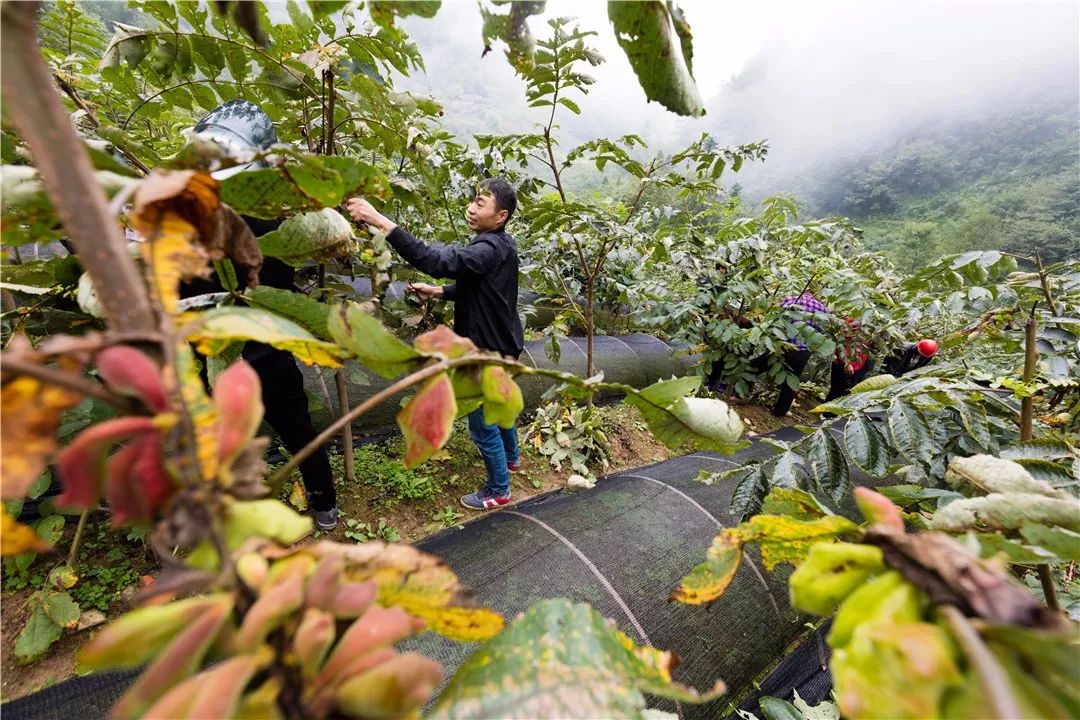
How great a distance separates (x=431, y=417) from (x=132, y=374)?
22cm

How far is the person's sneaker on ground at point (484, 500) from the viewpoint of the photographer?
2840mm

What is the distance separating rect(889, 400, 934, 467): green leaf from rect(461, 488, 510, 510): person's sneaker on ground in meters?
2.14

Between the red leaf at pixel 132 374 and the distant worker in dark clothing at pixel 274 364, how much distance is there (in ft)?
4.41

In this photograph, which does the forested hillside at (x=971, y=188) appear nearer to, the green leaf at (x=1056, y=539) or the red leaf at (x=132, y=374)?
the green leaf at (x=1056, y=539)

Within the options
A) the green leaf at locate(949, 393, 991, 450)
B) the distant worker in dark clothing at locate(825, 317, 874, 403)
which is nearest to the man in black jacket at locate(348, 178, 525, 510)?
the green leaf at locate(949, 393, 991, 450)

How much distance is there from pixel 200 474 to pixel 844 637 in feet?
1.39

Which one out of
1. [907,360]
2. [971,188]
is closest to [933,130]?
[971,188]

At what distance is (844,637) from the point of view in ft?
1.06

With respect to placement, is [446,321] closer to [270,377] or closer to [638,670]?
[270,377]

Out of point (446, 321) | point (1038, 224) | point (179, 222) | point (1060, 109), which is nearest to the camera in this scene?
point (179, 222)

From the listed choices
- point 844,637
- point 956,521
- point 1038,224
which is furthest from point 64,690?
point 1038,224

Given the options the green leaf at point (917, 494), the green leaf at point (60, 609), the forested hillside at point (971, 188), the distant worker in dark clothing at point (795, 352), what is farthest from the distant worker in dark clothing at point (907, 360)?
the forested hillside at point (971, 188)

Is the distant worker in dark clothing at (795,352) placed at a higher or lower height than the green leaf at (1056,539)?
lower

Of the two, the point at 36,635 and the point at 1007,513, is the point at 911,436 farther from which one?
the point at 36,635
